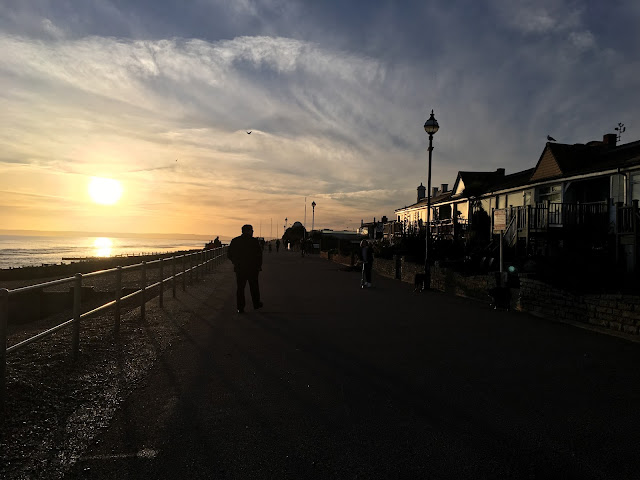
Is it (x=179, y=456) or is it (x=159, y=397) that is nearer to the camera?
(x=179, y=456)

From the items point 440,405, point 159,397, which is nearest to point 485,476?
point 440,405

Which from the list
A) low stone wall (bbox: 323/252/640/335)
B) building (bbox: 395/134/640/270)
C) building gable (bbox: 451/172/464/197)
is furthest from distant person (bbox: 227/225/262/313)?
building gable (bbox: 451/172/464/197)

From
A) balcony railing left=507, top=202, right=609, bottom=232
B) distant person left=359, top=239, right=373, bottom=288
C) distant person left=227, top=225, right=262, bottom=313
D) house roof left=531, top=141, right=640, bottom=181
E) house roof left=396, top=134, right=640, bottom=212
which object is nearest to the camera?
distant person left=227, top=225, right=262, bottom=313

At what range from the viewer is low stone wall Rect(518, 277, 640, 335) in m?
8.58

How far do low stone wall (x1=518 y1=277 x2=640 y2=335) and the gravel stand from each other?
7728 millimetres

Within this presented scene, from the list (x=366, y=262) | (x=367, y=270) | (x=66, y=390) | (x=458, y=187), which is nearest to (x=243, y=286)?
(x=66, y=390)

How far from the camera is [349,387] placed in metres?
5.30

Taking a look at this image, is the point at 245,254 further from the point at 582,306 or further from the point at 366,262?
the point at 366,262

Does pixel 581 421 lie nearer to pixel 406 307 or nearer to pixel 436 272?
pixel 406 307

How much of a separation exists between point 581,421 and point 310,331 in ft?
16.4

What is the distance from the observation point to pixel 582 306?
32.1 ft

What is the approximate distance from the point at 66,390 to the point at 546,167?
23.8m

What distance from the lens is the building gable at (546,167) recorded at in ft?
74.9

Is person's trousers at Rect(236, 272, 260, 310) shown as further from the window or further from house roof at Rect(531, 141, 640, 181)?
the window
